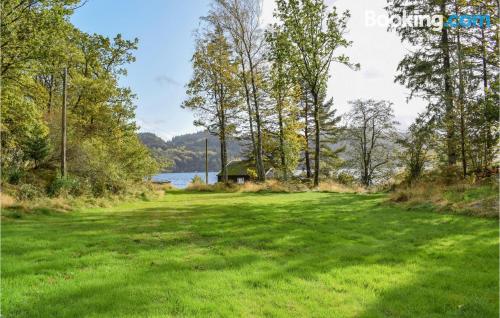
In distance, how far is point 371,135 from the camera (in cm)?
4078

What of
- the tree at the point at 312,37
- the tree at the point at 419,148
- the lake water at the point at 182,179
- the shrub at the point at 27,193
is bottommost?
the lake water at the point at 182,179

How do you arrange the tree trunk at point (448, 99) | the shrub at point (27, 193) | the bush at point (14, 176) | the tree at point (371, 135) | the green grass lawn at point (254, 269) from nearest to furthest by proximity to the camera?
the green grass lawn at point (254, 269)
the shrub at point (27, 193)
the bush at point (14, 176)
the tree trunk at point (448, 99)
the tree at point (371, 135)

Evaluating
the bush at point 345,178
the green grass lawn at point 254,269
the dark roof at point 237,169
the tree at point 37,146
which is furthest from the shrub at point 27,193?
the dark roof at point 237,169

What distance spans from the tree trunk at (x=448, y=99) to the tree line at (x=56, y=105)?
1821cm

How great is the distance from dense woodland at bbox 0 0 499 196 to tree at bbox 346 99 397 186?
0.11 m

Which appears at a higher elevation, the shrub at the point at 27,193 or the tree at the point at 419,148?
the tree at the point at 419,148

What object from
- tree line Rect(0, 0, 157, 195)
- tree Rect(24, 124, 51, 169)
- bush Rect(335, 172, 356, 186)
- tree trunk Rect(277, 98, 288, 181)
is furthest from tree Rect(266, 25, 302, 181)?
tree Rect(24, 124, 51, 169)

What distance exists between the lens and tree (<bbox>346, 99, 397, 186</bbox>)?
40250 mm

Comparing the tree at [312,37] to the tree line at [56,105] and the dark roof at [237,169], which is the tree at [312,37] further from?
the dark roof at [237,169]

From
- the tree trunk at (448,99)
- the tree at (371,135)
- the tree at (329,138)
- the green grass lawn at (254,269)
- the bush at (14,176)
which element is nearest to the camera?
the green grass lawn at (254,269)

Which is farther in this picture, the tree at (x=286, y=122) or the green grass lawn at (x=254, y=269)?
the tree at (x=286, y=122)

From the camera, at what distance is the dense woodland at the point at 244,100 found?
1658 cm

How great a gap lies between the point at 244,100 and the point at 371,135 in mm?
16328

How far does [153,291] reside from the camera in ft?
17.1
